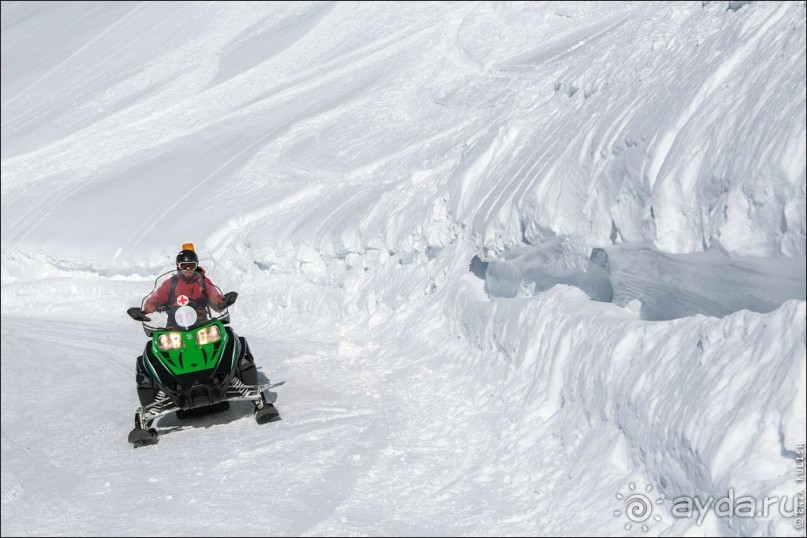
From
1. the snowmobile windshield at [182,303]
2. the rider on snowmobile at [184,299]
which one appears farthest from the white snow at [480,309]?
the snowmobile windshield at [182,303]

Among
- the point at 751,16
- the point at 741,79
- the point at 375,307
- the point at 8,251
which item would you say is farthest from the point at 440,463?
the point at 8,251

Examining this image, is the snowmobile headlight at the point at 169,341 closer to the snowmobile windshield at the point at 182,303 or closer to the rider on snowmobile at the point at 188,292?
the snowmobile windshield at the point at 182,303

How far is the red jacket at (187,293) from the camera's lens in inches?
336

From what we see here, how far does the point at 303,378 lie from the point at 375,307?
3.32m

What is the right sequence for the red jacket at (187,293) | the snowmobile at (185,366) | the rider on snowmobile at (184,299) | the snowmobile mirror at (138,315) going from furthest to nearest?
1. the red jacket at (187,293)
2. the rider on snowmobile at (184,299)
3. the snowmobile mirror at (138,315)
4. the snowmobile at (185,366)

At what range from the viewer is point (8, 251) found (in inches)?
877

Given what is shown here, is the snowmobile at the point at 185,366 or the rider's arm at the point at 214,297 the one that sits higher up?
the rider's arm at the point at 214,297

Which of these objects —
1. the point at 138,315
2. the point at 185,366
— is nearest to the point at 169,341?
the point at 185,366

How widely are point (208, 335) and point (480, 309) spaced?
3252 mm

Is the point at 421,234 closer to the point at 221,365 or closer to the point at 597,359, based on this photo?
the point at 221,365

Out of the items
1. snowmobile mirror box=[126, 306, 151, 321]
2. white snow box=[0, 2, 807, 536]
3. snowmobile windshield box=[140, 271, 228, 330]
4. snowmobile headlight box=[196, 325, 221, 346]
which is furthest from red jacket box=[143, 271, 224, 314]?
white snow box=[0, 2, 807, 536]

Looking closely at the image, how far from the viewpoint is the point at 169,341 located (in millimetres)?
8234

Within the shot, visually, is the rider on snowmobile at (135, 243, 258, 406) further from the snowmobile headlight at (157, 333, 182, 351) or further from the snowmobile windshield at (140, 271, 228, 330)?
the snowmobile headlight at (157, 333, 182, 351)

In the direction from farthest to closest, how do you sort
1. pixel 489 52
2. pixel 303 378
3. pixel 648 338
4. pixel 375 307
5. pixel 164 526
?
pixel 489 52, pixel 375 307, pixel 303 378, pixel 648 338, pixel 164 526
